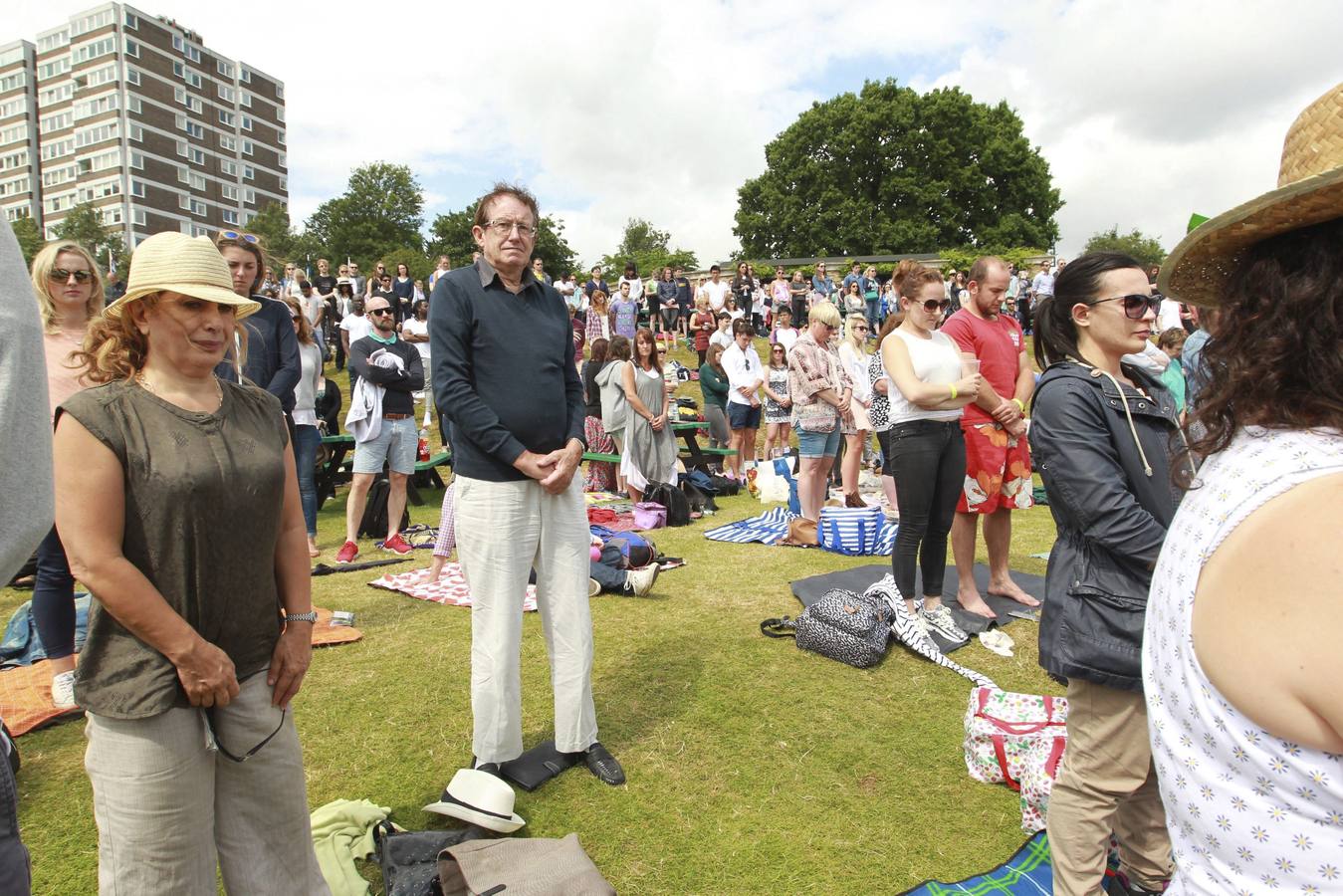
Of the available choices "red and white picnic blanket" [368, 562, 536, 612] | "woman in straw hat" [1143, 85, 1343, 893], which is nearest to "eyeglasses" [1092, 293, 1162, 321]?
"woman in straw hat" [1143, 85, 1343, 893]

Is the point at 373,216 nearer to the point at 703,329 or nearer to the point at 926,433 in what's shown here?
the point at 703,329

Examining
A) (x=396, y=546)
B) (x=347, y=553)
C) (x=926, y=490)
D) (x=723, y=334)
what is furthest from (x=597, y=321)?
(x=926, y=490)

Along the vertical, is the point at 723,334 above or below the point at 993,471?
above

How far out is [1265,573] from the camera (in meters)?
0.92

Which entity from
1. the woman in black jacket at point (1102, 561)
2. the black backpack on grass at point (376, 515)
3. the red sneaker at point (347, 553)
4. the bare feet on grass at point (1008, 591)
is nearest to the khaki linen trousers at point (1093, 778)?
the woman in black jacket at point (1102, 561)

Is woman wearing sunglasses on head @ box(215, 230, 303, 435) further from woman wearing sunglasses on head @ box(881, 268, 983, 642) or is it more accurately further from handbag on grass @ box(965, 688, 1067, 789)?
handbag on grass @ box(965, 688, 1067, 789)

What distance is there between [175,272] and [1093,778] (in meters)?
2.77

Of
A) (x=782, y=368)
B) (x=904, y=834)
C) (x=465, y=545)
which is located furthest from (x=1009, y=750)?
(x=782, y=368)

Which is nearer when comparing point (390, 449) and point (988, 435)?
point (988, 435)

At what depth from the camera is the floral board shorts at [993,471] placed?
191 inches

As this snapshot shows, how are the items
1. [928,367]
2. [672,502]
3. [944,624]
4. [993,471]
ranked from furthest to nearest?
1. [672,502]
2. [993,471]
3. [944,624]
4. [928,367]

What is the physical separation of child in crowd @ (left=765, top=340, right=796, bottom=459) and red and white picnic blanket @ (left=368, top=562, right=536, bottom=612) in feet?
17.3

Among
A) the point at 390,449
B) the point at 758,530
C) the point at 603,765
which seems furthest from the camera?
the point at 758,530

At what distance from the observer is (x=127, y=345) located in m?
1.92
